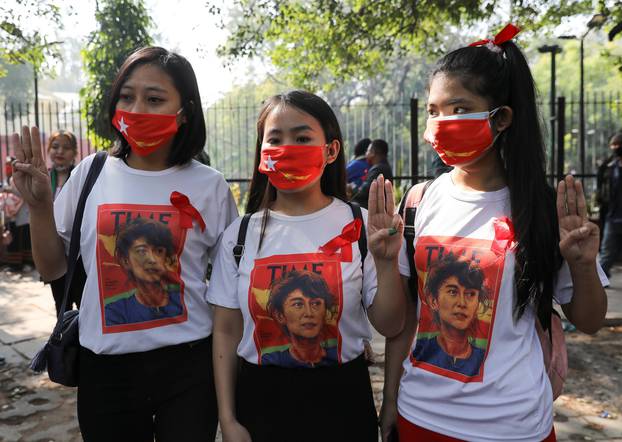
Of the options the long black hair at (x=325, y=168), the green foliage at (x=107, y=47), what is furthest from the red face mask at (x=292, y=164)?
the green foliage at (x=107, y=47)

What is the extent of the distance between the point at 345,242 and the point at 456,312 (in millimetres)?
415

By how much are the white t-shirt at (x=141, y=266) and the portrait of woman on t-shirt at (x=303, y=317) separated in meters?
0.38

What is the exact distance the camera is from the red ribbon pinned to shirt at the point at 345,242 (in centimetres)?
193

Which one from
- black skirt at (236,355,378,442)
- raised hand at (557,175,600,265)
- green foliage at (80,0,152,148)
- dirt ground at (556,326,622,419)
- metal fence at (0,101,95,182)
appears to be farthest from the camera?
metal fence at (0,101,95,182)

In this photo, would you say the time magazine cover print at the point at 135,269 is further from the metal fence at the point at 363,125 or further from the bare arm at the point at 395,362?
the metal fence at the point at 363,125

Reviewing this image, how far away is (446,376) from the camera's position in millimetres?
1759

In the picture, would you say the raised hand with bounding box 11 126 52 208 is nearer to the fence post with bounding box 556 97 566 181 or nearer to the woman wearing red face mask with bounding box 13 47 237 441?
the woman wearing red face mask with bounding box 13 47 237 441

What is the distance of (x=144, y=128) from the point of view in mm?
2145

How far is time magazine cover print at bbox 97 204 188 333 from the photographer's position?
206cm

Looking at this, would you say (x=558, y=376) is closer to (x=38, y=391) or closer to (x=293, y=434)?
(x=293, y=434)

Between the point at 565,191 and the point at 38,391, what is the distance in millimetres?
4345

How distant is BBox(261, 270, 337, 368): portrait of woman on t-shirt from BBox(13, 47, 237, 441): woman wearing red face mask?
1.24 feet

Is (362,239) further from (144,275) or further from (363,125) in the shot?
(363,125)

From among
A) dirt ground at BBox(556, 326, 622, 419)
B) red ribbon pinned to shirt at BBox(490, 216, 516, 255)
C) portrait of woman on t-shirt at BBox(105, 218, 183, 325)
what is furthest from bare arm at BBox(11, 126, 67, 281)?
dirt ground at BBox(556, 326, 622, 419)
